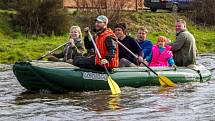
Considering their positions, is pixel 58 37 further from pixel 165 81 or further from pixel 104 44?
pixel 104 44

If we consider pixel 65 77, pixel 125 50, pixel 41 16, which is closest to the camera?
pixel 65 77

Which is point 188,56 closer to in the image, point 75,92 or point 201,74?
point 201,74

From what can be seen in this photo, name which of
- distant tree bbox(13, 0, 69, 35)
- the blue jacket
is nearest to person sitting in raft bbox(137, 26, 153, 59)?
the blue jacket

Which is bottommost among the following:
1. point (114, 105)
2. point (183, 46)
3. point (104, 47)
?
point (114, 105)

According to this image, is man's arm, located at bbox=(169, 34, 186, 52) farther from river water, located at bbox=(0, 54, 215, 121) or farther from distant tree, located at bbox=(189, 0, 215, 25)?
distant tree, located at bbox=(189, 0, 215, 25)

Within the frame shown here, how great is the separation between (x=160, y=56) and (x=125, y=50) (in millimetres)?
993

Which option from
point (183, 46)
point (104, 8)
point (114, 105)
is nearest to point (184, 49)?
point (183, 46)

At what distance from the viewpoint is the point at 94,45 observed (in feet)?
38.0

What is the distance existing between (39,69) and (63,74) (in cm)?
46

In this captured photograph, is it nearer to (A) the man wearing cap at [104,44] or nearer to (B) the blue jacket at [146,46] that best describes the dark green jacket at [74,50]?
(A) the man wearing cap at [104,44]

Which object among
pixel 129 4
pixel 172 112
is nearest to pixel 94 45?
pixel 172 112

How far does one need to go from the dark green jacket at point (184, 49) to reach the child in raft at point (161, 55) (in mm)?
376

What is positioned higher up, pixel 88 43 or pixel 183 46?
pixel 88 43

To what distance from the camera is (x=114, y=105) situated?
395 inches
